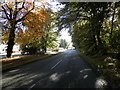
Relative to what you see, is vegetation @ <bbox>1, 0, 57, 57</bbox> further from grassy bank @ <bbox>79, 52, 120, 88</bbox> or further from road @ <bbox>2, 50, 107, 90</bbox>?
grassy bank @ <bbox>79, 52, 120, 88</bbox>

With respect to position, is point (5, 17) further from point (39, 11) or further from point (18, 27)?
point (39, 11)

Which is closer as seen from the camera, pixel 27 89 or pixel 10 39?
pixel 27 89

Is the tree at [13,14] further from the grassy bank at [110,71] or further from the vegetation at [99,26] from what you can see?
the grassy bank at [110,71]

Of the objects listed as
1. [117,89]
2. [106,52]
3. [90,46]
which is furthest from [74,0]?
[90,46]

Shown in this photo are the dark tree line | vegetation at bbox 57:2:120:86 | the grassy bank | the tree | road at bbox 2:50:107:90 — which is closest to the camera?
the grassy bank

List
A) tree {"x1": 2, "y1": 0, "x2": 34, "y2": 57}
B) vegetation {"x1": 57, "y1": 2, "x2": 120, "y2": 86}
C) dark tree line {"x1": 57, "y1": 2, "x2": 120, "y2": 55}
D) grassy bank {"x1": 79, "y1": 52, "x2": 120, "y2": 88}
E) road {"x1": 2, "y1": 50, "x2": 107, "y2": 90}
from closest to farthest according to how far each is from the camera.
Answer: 1. grassy bank {"x1": 79, "y1": 52, "x2": 120, "y2": 88}
2. road {"x1": 2, "y1": 50, "x2": 107, "y2": 90}
3. dark tree line {"x1": 57, "y1": 2, "x2": 120, "y2": 55}
4. vegetation {"x1": 57, "y1": 2, "x2": 120, "y2": 86}
5. tree {"x1": 2, "y1": 0, "x2": 34, "y2": 57}

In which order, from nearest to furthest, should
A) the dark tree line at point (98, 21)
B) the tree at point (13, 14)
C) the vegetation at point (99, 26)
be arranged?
the dark tree line at point (98, 21) → the vegetation at point (99, 26) → the tree at point (13, 14)

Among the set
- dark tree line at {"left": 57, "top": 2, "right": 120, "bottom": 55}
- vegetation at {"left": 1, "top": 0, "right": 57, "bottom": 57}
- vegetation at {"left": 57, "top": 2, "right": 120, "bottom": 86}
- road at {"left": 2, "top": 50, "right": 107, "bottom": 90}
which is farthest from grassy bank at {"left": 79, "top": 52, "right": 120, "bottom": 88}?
vegetation at {"left": 1, "top": 0, "right": 57, "bottom": 57}

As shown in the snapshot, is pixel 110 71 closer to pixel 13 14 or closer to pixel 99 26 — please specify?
pixel 99 26

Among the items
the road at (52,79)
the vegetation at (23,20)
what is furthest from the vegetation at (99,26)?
the vegetation at (23,20)

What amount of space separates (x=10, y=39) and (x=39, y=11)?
697 cm

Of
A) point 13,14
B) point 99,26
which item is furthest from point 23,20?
point 99,26

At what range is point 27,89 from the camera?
503 centimetres

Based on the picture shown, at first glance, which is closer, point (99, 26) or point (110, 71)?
point (110, 71)
